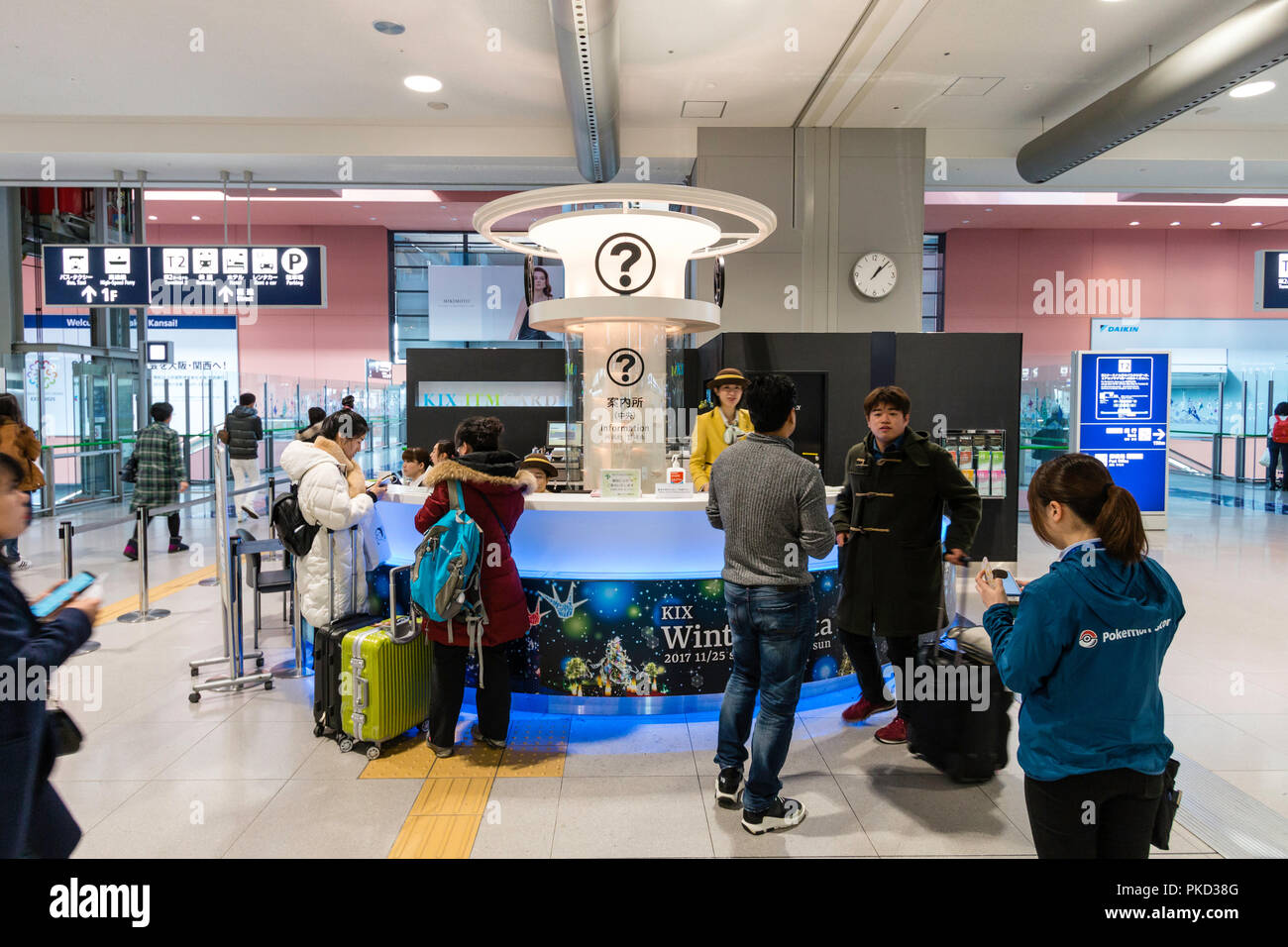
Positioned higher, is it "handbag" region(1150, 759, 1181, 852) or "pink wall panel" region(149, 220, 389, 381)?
"pink wall panel" region(149, 220, 389, 381)

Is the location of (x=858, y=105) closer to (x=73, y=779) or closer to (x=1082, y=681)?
(x=1082, y=681)

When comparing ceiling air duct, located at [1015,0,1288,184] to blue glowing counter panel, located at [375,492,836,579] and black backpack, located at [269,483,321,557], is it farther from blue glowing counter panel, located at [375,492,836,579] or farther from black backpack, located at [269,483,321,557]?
black backpack, located at [269,483,321,557]

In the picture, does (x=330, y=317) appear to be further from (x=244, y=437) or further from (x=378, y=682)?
(x=378, y=682)

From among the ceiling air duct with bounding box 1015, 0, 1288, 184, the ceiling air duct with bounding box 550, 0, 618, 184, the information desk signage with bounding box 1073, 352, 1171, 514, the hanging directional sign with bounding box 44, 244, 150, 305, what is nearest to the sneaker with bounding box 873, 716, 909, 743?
the ceiling air duct with bounding box 550, 0, 618, 184

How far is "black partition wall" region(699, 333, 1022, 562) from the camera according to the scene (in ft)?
25.1

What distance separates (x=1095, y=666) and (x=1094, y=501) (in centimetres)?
35

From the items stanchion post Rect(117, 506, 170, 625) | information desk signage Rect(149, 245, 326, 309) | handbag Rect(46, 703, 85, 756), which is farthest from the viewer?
information desk signage Rect(149, 245, 326, 309)

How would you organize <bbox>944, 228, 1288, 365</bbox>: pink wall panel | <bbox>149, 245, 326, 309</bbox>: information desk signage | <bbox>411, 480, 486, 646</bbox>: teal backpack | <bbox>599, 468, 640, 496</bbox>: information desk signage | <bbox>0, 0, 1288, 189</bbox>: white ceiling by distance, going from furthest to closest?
1. <bbox>944, 228, 1288, 365</bbox>: pink wall panel
2. <bbox>149, 245, 326, 309</bbox>: information desk signage
3. <bbox>0, 0, 1288, 189</bbox>: white ceiling
4. <bbox>599, 468, 640, 496</bbox>: information desk signage
5. <bbox>411, 480, 486, 646</bbox>: teal backpack

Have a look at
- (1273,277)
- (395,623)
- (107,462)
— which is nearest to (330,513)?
(395,623)

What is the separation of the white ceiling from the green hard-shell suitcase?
4.49 meters

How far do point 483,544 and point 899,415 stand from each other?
1867mm
